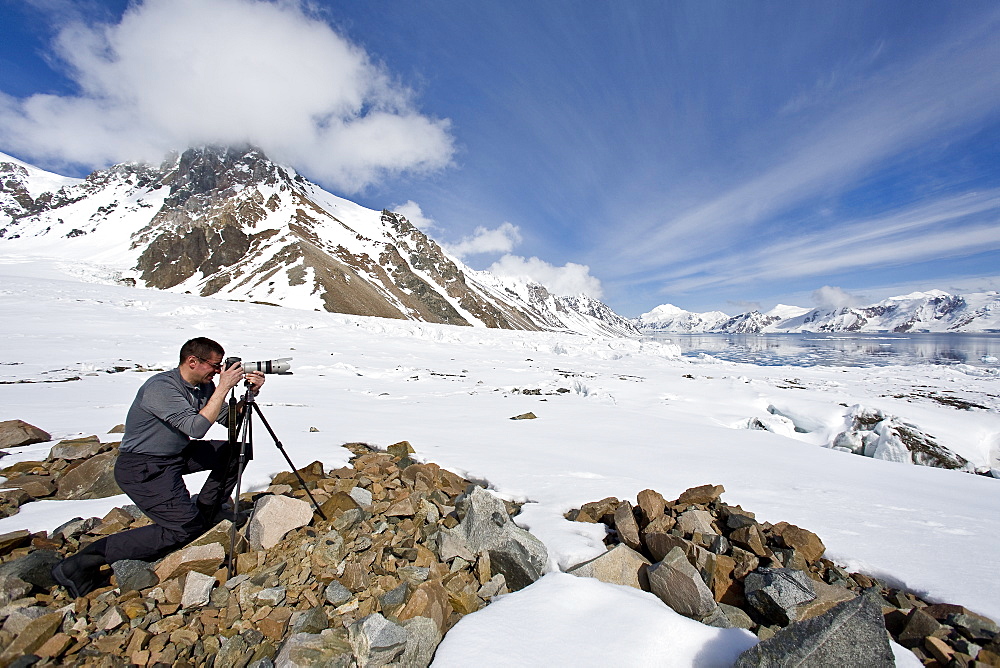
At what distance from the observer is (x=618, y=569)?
3555mm

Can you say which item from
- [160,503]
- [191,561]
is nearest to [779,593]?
[191,561]

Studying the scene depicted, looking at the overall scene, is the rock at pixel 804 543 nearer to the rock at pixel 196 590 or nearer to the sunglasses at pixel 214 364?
the rock at pixel 196 590

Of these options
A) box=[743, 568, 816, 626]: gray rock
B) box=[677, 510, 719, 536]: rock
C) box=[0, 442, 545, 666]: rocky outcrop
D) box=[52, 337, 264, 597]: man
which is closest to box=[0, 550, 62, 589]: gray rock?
box=[0, 442, 545, 666]: rocky outcrop

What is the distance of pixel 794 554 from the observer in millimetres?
3684

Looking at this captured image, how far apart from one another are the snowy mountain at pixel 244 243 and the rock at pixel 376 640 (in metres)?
90.6

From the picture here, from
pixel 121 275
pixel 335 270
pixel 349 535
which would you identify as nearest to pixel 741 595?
pixel 349 535

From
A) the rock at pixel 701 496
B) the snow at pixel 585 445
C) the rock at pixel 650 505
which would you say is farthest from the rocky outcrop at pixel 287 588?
the rock at pixel 701 496

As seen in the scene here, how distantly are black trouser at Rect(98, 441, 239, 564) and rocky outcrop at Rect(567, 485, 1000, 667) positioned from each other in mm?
3609

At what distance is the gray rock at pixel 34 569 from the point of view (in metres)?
3.03

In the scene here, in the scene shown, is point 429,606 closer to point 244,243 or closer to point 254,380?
point 254,380

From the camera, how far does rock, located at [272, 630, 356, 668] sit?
2.61m

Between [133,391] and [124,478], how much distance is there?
8482 mm

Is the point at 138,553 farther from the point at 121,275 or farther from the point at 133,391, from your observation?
the point at 121,275

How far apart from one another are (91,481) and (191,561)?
2.64m
